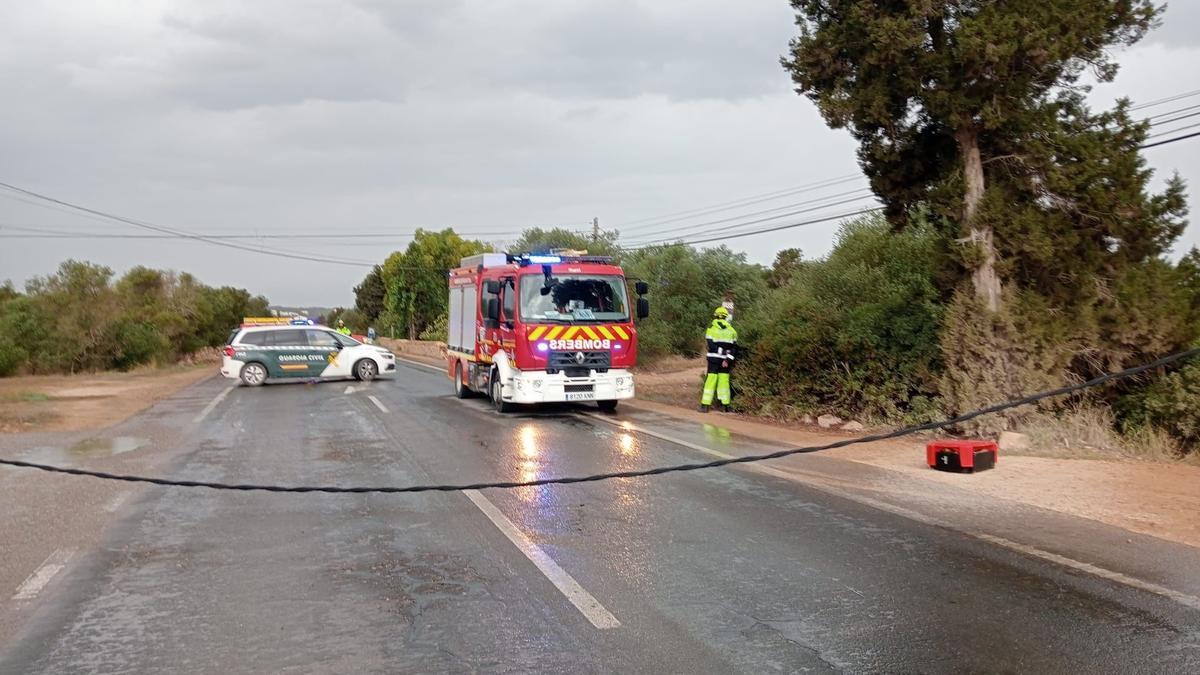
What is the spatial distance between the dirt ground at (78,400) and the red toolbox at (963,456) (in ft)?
45.8

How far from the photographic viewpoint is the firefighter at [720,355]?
17144mm

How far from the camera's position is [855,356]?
1574 centimetres

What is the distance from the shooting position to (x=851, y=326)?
52.1 feet

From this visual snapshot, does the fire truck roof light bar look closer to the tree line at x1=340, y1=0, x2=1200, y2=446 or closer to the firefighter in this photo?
the firefighter

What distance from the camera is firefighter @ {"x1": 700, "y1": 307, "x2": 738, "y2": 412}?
56.2 ft

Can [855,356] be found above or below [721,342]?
below

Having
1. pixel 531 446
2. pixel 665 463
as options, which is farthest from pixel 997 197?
pixel 531 446

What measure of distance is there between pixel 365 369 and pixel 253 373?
3150mm

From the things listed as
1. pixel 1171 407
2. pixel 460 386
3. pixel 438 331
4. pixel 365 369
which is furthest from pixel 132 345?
pixel 1171 407

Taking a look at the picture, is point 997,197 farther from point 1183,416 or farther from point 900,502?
point 900,502

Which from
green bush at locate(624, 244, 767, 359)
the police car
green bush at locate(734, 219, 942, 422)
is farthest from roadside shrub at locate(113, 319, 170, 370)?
green bush at locate(734, 219, 942, 422)

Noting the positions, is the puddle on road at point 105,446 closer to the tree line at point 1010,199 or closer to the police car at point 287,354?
the tree line at point 1010,199

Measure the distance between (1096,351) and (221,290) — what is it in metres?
70.8

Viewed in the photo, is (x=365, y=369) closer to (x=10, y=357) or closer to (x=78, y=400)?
(x=78, y=400)
